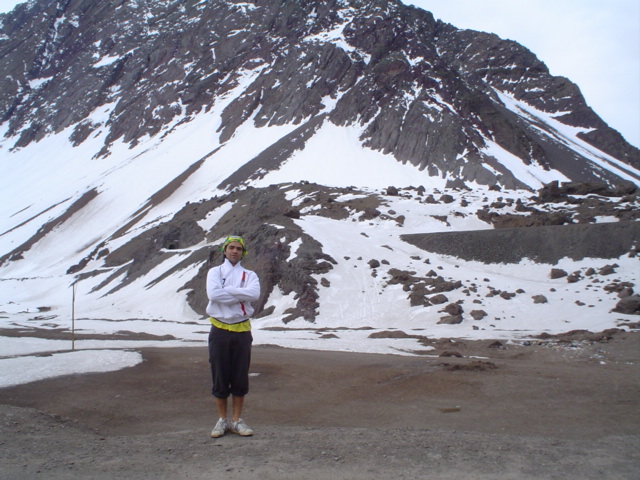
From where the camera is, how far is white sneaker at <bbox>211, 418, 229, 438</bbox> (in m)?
4.98

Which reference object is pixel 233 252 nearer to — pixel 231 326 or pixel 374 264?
pixel 231 326

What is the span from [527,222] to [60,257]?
5337 centimetres

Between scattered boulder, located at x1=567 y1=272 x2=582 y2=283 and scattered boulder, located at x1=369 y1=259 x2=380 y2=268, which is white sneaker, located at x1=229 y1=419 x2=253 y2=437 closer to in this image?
scattered boulder, located at x1=369 y1=259 x2=380 y2=268

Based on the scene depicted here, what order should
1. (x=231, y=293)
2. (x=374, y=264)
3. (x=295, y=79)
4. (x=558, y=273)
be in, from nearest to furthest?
(x=231, y=293) < (x=558, y=273) < (x=374, y=264) < (x=295, y=79)

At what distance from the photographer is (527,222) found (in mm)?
32469

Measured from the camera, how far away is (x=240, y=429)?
5051 millimetres

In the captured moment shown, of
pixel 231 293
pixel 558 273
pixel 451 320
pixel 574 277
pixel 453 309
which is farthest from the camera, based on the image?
pixel 558 273

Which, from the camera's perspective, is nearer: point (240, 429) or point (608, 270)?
point (240, 429)

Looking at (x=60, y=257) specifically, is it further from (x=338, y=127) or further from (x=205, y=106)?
(x=205, y=106)

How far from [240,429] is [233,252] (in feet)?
5.82

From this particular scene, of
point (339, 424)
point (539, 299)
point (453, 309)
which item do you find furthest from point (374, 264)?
point (339, 424)

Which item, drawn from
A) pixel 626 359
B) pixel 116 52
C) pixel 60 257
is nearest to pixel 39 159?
pixel 116 52

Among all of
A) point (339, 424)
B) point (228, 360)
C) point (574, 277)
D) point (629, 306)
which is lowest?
point (629, 306)

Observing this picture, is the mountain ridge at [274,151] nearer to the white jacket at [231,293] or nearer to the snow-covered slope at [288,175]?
the snow-covered slope at [288,175]
